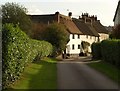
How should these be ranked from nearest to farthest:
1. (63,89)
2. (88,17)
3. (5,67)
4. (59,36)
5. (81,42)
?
(5,67) → (63,89) → (59,36) → (81,42) → (88,17)

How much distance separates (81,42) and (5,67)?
240 ft

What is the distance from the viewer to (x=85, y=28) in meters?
93.3

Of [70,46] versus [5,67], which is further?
[70,46]

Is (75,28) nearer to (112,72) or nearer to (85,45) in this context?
(85,45)

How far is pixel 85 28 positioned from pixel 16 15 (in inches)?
1616

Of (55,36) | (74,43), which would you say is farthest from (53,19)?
(55,36)

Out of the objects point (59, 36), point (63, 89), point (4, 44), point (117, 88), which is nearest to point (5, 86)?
point (4, 44)

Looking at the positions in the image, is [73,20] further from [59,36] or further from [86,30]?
[59,36]

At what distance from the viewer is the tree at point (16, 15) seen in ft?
177

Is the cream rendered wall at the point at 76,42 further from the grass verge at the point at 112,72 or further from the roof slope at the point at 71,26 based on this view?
the grass verge at the point at 112,72

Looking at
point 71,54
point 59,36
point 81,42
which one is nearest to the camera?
point 59,36

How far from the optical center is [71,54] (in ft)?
262

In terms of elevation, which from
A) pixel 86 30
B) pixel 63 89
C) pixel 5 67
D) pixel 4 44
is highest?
pixel 86 30

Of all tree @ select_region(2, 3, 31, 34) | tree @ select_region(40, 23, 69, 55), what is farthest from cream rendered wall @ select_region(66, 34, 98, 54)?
tree @ select_region(2, 3, 31, 34)
